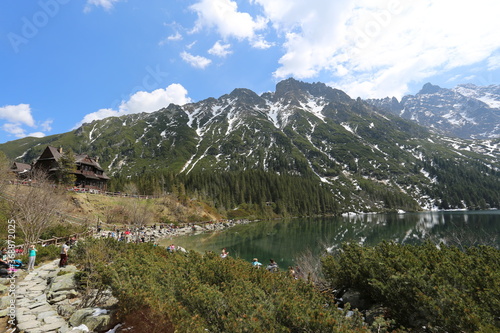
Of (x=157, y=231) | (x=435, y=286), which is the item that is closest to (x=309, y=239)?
(x=157, y=231)

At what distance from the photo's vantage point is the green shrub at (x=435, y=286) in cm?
569

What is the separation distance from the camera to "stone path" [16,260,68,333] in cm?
837

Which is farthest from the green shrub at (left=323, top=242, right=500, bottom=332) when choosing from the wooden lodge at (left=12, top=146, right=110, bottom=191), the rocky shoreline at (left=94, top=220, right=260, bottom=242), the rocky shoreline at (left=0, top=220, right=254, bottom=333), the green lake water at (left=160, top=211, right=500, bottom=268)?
the wooden lodge at (left=12, top=146, right=110, bottom=191)

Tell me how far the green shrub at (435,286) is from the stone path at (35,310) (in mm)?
10727

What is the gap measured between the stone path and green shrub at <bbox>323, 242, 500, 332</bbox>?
10.7m

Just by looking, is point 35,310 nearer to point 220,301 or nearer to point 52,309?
point 52,309

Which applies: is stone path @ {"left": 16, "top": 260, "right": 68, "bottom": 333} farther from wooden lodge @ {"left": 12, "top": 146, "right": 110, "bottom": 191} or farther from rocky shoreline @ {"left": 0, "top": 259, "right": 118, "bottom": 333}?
wooden lodge @ {"left": 12, "top": 146, "right": 110, "bottom": 191}

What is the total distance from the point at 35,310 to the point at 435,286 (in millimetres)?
13960

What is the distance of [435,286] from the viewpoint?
6.46 m

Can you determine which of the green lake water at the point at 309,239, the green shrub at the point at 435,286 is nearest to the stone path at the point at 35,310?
the green shrub at the point at 435,286

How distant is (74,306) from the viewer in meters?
10.7

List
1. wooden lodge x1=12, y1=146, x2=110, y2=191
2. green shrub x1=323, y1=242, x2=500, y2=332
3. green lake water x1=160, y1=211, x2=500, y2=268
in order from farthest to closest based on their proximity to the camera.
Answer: wooden lodge x1=12, y1=146, x2=110, y2=191 → green lake water x1=160, y1=211, x2=500, y2=268 → green shrub x1=323, y1=242, x2=500, y2=332

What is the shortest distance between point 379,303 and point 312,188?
5851 inches

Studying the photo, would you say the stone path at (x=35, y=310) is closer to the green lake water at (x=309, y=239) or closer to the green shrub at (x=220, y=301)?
the green shrub at (x=220, y=301)
